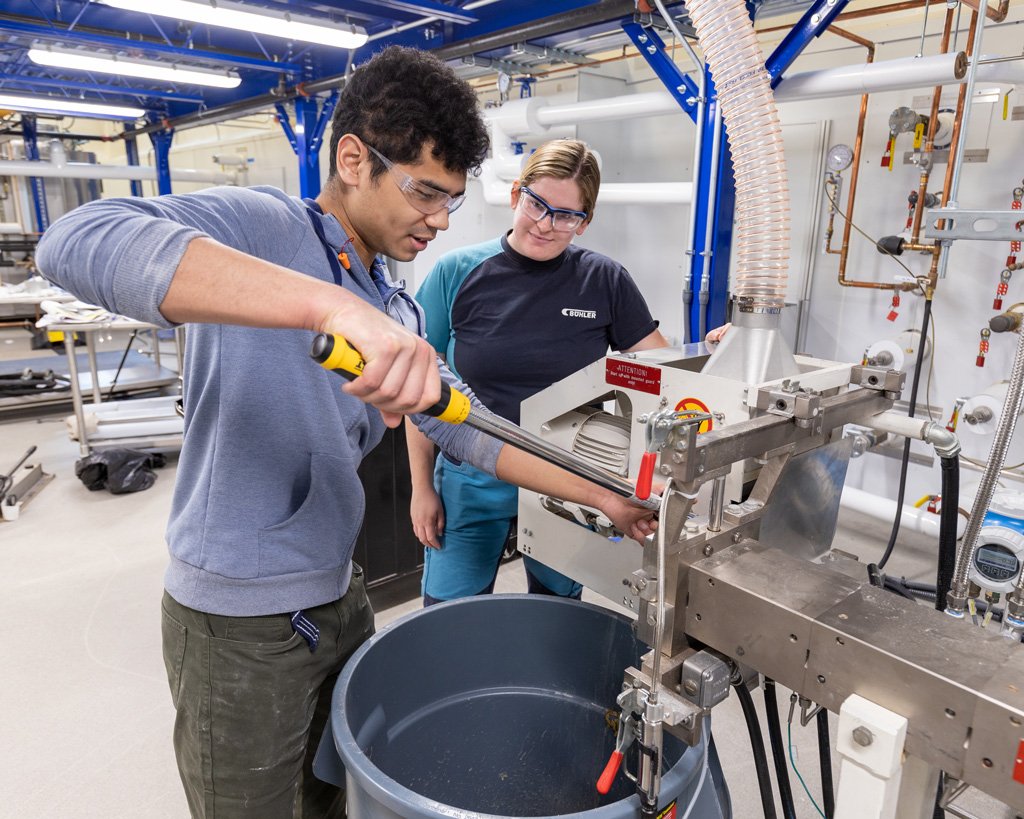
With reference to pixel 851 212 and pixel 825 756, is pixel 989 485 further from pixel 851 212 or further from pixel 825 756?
pixel 851 212

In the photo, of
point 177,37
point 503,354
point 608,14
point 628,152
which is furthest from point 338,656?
point 177,37

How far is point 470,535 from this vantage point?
1.45m

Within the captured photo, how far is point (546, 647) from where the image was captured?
1147 millimetres

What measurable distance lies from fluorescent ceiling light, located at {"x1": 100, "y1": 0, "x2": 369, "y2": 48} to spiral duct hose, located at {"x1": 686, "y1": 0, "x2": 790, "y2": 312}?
2627mm

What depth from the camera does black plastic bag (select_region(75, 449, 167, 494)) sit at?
3354mm

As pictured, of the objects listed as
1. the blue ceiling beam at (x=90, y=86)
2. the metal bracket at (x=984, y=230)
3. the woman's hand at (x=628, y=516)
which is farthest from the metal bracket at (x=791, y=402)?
the blue ceiling beam at (x=90, y=86)

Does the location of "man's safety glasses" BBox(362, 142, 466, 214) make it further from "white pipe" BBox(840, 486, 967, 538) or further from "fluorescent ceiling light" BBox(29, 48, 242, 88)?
"fluorescent ceiling light" BBox(29, 48, 242, 88)

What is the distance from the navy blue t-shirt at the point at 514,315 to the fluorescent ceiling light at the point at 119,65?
350cm

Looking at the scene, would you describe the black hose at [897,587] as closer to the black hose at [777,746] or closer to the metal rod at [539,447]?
the black hose at [777,746]

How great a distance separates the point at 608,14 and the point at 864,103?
1176 mm

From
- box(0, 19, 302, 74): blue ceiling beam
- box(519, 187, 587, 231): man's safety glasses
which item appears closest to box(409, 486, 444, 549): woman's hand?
box(519, 187, 587, 231): man's safety glasses

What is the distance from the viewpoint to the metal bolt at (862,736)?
1.84 ft

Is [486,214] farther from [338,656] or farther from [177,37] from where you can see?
[338,656]

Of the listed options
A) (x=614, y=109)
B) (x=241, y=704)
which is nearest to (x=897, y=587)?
(x=241, y=704)
